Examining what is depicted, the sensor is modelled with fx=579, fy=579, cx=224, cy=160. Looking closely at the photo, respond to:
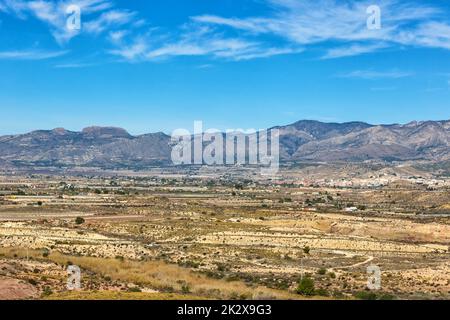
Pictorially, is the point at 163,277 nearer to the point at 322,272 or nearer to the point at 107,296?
the point at 107,296

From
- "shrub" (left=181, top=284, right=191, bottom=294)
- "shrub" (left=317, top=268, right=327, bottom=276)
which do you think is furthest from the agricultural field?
Answer: "shrub" (left=317, top=268, right=327, bottom=276)

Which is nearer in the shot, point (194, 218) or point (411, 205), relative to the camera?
point (194, 218)

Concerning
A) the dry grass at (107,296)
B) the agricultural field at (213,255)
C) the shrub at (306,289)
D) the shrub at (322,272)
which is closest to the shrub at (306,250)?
the agricultural field at (213,255)

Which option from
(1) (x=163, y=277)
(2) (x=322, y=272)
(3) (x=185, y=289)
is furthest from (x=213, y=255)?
(3) (x=185, y=289)

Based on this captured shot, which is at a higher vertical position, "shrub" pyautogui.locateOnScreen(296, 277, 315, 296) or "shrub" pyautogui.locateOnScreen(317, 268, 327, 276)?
"shrub" pyautogui.locateOnScreen(296, 277, 315, 296)

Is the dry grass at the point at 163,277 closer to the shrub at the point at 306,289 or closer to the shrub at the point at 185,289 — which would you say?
the shrub at the point at 185,289

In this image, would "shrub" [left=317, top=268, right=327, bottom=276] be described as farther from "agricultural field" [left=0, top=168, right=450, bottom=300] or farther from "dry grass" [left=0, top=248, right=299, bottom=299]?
"dry grass" [left=0, top=248, right=299, bottom=299]

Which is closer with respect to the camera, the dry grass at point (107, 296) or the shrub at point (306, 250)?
the dry grass at point (107, 296)

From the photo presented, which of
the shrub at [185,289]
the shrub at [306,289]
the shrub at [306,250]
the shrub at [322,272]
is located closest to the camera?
the shrub at [185,289]

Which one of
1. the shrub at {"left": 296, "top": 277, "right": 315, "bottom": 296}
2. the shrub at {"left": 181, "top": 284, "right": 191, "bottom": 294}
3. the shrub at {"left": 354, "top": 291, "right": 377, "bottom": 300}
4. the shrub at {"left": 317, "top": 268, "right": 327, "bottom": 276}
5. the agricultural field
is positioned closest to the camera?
the shrub at {"left": 181, "top": 284, "right": 191, "bottom": 294}
